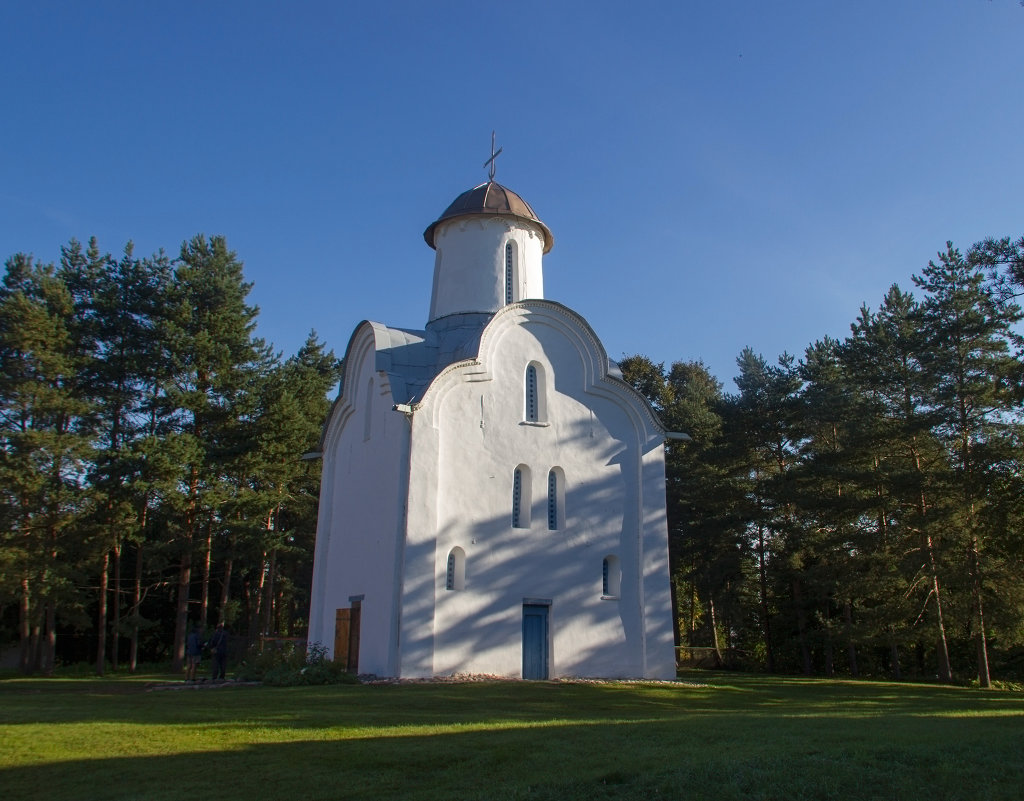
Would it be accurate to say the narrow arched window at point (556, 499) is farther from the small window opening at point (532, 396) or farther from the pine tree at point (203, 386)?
the pine tree at point (203, 386)

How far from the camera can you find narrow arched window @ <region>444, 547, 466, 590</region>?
780 inches

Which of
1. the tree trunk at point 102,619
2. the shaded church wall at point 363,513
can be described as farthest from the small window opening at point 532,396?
the tree trunk at point 102,619

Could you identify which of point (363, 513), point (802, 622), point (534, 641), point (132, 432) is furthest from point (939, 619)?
point (132, 432)

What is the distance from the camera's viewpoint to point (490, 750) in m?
8.77

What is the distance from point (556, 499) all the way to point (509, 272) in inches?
276

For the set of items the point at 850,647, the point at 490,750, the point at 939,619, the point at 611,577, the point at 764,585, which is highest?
the point at 764,585

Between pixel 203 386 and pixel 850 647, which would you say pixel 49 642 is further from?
pixel 850 647

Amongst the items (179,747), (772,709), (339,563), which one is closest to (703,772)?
(179,747)

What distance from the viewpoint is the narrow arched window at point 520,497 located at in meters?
21.0

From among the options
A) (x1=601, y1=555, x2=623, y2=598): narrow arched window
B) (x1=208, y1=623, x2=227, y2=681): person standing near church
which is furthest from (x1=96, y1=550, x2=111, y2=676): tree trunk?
(x1=601, y1=555, x2=623, y2=598): narrow arched window

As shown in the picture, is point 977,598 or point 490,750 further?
point 977,598

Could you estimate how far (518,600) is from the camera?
797 inches

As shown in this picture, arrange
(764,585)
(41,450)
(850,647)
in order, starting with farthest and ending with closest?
(764,585) → (850,647) → (41,450)

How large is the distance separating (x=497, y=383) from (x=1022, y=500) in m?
12.0
